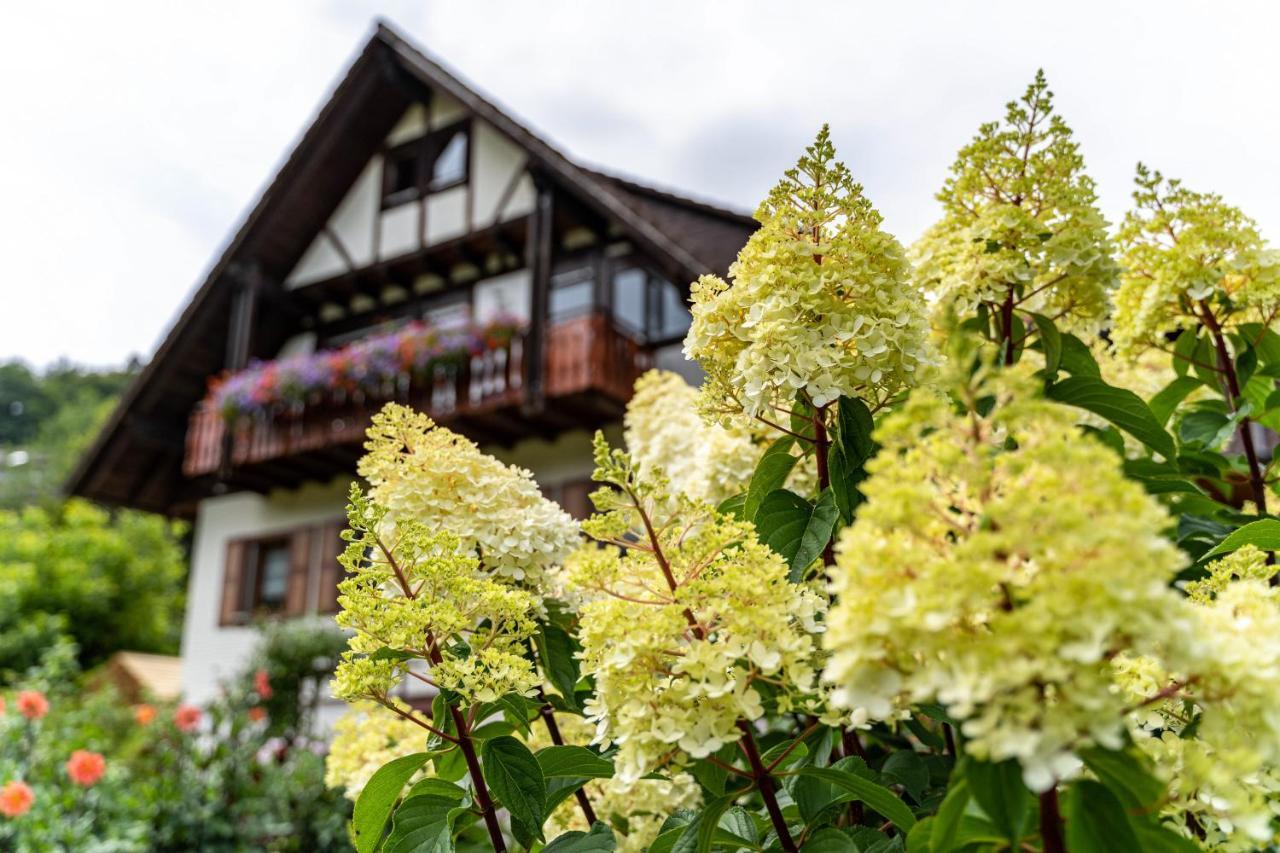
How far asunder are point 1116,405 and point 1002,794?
97cm

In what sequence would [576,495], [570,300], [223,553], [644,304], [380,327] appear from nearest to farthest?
1. [576,495]
2. [644,304]
3. [570,300]
4. [380,327]
5. [223,553]

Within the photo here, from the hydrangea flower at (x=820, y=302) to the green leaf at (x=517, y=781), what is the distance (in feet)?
1.95

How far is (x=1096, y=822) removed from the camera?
0.89m

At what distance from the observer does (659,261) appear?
834cm

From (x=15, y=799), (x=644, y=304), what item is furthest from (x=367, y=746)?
(x=644, y=304)

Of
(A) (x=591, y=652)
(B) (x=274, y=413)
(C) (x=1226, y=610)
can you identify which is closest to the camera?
(C) (x=1226, y=610)

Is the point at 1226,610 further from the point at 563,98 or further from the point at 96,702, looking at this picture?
the point at 563,98

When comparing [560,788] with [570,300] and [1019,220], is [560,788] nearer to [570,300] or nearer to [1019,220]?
[1019,220]

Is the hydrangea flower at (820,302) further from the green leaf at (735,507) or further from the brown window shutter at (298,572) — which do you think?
the brown window shutter at (298,572)

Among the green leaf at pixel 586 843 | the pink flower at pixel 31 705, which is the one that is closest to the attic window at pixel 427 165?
the pink flower at pixel 31 705

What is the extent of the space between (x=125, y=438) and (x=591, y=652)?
42.4 ft

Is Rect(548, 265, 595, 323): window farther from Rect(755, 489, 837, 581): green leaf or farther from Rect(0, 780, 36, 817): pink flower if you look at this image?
Rect(755, 489, 837, 581): green leaf

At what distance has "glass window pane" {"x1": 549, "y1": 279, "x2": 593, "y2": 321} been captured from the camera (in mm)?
10305

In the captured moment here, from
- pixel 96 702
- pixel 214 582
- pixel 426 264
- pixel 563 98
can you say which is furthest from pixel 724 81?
pixel 214 582
